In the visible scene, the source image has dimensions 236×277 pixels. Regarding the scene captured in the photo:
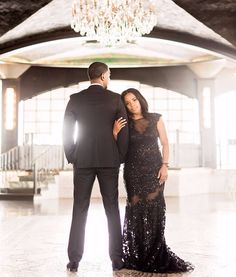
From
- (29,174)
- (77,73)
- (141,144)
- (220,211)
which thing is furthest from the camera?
(77,73)

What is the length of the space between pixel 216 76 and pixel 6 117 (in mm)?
6491

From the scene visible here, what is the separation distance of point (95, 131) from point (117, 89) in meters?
11.2

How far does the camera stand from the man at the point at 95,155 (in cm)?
319

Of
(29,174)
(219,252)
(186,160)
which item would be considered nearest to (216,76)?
(186,160)

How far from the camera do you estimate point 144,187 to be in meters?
3.39

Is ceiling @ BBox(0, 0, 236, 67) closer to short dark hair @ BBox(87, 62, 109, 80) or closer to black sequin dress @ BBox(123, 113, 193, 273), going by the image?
short dark hair @ BBox(87, 62, 109, 80)

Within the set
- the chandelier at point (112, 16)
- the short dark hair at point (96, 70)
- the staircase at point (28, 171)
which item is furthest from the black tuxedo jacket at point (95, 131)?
the staircase at point (28, 171)

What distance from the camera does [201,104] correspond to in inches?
540

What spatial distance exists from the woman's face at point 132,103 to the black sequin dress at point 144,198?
0.08 meters

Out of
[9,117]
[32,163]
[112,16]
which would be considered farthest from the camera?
[9,117]

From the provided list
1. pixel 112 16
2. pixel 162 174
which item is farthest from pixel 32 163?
pixel 162 174

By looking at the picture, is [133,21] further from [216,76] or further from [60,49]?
[216,76]

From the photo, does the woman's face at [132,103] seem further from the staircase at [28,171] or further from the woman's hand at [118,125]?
the staircase at [28,171]

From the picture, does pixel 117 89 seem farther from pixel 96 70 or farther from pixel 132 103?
pixel 96 70
